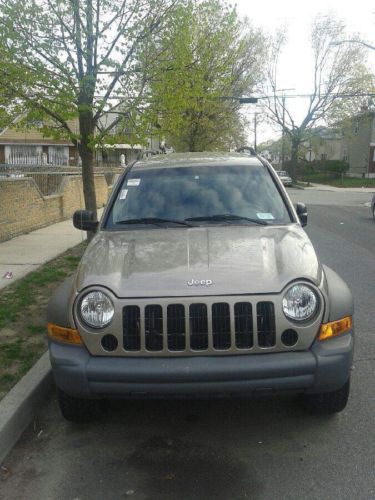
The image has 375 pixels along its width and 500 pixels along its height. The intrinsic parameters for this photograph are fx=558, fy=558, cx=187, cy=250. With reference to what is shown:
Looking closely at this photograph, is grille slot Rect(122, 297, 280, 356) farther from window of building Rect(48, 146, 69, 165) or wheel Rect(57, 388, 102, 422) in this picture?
window of building Rect(48, 146, 69, 165)

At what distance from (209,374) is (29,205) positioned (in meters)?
10.8

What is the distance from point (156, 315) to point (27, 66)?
6.43m

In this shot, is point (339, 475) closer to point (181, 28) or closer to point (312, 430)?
point (312, 430)

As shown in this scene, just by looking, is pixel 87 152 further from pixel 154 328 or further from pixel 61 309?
pixel 154 328

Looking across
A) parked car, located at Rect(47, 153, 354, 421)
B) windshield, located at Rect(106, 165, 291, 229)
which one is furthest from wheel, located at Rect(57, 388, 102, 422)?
windshield, located at Rect(106, 165, 291, 229)

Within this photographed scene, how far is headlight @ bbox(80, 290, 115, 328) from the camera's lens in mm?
3304

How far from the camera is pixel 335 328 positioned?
3379mm

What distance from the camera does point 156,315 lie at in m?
3.24

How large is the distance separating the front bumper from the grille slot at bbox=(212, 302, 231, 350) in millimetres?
95

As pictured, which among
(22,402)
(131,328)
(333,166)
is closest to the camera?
(131,328)

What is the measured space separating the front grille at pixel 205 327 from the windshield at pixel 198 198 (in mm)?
1268

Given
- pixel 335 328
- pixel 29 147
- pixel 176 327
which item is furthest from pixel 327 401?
pixel 29 147

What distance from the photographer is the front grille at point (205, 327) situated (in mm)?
3215

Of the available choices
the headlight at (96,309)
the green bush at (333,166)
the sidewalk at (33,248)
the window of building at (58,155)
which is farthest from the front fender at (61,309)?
the green bush at (333,166)
